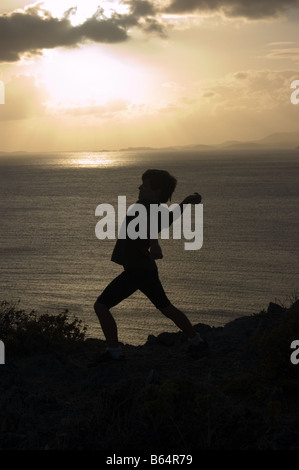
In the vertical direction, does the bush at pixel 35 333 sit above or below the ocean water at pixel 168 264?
below

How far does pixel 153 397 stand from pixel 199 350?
170 centimetres

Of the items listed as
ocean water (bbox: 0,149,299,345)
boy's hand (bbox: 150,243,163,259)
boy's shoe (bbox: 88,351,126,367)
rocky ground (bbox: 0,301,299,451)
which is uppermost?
ocean water (bbox: 0,149,299,345)

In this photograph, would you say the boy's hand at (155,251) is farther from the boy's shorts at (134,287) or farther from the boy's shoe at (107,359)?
the boy's shoe at (107,359)

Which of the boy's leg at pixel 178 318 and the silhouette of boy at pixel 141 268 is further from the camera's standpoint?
the boy's leg at pixel 178 318

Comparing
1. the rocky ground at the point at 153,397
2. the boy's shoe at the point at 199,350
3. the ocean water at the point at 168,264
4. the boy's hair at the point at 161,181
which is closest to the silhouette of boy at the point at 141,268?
the boy's hair at the point at 161,181

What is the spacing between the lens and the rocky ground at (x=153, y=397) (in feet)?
15.0

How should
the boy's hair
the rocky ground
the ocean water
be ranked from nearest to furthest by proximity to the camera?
the rocky ground
the boy's hair
the ocean water

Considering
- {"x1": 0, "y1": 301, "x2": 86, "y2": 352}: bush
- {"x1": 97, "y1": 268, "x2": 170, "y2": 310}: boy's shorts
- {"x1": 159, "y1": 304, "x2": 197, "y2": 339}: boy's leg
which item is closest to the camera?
{"x1": 97, "y1": 268, "x2": 170, "y2": 310}: boy's shorts

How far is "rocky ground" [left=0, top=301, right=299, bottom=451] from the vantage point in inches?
180

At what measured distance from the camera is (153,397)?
5004mm

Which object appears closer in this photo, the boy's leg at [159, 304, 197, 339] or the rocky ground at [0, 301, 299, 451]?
the rocky ground at [0, 301, 299, 451]

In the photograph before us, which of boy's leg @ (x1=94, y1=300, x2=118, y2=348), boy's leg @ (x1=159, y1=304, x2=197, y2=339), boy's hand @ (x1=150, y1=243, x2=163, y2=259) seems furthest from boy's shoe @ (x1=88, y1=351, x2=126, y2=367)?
boy's hand @ (x1=150, y1=243, x2=163, y2=259)

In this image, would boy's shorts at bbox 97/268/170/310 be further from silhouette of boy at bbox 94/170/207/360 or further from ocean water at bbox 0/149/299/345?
ocean water at bbox 0/149/299/345

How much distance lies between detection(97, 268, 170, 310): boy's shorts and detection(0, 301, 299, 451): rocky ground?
642 mm
